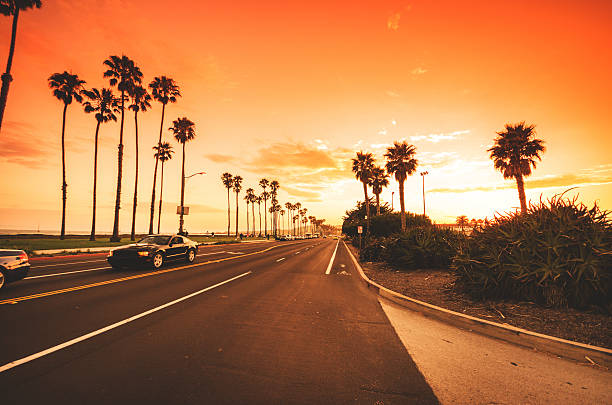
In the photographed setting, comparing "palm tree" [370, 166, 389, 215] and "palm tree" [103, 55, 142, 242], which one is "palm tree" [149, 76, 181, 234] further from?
"palm tree" [370, 166, 389, 215]

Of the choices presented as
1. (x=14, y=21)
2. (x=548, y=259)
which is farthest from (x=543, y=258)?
(x=14, y=21)

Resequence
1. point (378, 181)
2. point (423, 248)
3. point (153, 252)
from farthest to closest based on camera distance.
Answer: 1. point (378, 181)
2. point (153, 252)
3. point (423, 248)

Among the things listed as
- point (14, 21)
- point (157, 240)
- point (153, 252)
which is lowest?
point (153, 252)

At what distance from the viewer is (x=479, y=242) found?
7.19 metres

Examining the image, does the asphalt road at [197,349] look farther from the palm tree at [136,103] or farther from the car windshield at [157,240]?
the palm tree at [136,103]

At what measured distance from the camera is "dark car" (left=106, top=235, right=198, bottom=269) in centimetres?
1118

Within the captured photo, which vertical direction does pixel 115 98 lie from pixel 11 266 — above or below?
above

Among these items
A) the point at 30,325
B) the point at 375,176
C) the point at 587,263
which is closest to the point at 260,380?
the point at 30,325

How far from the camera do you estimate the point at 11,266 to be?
741 cm

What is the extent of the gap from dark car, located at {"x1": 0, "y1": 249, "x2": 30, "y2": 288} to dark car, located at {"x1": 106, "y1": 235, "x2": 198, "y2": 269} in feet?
11.3

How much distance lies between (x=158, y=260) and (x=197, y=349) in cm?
956

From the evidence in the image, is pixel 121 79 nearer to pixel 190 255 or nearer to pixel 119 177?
pixel 119 177

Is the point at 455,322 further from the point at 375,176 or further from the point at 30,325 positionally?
the point at 375,176

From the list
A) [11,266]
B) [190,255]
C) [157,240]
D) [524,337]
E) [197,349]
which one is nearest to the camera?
[197,349]
